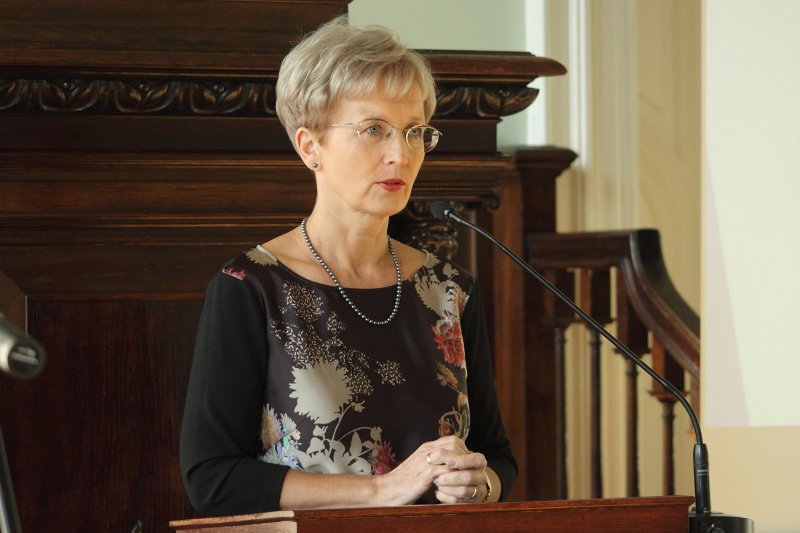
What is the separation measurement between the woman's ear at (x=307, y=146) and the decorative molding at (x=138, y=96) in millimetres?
208

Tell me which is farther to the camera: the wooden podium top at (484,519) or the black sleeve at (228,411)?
the black sleeve at (228,411)

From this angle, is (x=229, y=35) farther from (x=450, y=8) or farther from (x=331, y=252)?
(x=450, y=8)

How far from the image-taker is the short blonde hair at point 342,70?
1.85 m

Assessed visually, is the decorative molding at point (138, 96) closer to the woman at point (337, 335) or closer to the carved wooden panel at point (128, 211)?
the carved wooden panel at point (128, 211)

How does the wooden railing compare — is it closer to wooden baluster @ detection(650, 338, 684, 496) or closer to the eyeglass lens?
wooden baluster @ detection(650, 338, 684, 496)

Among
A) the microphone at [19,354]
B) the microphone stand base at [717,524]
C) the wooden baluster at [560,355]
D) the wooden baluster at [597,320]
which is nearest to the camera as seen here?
the microphone at [19,354]

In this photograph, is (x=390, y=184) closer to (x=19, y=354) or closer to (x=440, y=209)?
(x=440, y=209)

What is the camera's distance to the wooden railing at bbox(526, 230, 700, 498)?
273 centimetres

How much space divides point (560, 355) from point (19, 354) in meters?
2.32

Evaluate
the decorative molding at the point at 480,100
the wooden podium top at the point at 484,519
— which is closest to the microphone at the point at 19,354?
the wooden podium top at the point at 484,519

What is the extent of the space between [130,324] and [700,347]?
1.20 m

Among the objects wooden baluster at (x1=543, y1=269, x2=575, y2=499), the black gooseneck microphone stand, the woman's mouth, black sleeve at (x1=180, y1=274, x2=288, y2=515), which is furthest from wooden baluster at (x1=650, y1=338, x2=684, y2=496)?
the black gooseneck microphone stand

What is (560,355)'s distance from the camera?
124 inches

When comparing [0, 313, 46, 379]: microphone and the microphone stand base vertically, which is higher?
[0, 313, 46, 379]: microphone
